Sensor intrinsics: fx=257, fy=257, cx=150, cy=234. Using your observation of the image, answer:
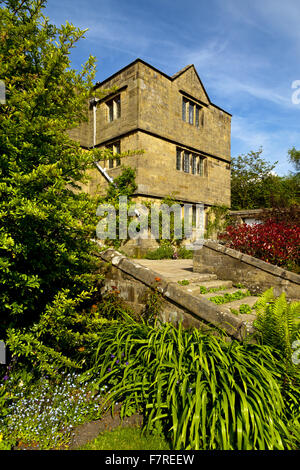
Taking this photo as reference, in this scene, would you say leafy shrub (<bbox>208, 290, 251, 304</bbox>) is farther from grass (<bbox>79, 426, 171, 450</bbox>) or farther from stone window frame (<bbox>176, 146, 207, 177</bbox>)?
stone window frame (<bbox>176, 146, 207, 177</bbox>)

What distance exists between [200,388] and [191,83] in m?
16.1

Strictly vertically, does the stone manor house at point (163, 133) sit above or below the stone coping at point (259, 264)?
above

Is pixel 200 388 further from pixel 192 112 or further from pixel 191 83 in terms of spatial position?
pixel 191 83

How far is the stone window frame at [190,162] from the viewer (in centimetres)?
1438

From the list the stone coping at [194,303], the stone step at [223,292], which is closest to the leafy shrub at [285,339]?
the stone coping at [194,303]

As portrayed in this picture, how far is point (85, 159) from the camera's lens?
3.12 metres

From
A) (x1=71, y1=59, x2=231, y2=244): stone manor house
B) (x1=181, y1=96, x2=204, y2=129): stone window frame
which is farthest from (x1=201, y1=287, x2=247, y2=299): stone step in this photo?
(x1=181, y1=96, x2=204, y2=129): stone window frame

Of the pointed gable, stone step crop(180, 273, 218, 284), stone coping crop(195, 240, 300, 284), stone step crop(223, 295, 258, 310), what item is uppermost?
the pointed gable

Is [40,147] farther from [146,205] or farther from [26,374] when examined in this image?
[146,205]

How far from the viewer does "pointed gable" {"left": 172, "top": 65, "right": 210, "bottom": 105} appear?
46.0 ft

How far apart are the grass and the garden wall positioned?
13.1 ft

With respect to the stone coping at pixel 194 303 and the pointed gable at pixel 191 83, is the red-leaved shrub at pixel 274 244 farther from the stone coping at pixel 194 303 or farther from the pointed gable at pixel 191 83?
the pointed gable at pixel 191 83

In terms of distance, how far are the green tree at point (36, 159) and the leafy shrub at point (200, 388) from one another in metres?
1.12
